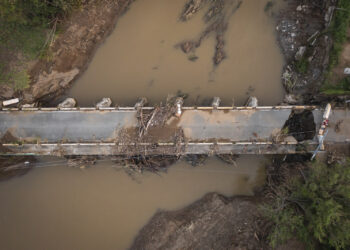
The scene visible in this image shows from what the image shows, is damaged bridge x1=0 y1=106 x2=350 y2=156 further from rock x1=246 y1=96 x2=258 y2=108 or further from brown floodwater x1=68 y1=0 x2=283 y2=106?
brown floodwater x1=68 y1=0 x2=283 y2=106

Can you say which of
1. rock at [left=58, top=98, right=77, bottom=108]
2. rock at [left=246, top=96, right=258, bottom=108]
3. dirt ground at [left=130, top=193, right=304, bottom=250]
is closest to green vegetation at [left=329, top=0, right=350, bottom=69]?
rock at [left=246, top=96, right=258, bottom=108]

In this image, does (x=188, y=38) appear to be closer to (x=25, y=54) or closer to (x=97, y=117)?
(x=97, y=117)

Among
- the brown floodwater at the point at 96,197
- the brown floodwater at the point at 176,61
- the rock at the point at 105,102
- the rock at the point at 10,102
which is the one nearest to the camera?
the rock at the point at 10,102

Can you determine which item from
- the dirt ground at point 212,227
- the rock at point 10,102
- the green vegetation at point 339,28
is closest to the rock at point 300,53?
the green vegetation at point 339,28

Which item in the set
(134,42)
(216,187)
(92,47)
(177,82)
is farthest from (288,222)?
(92,47)

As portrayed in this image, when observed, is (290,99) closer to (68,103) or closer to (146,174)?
(146,174)

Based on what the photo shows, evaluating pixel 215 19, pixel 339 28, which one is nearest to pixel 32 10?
pixel 215 19

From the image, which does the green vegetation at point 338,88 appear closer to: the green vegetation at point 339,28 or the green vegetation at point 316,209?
the green vegetation at point 339,28
